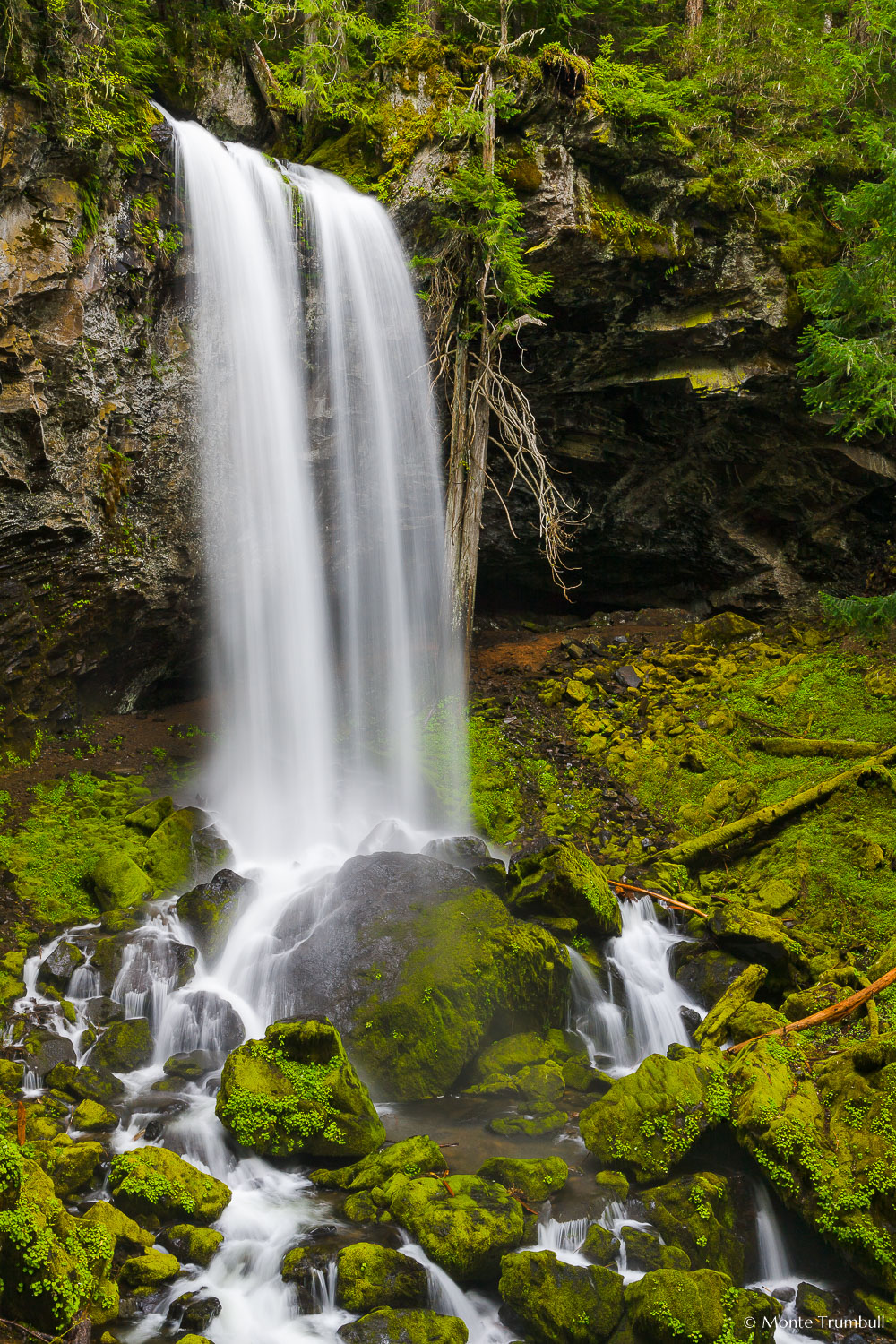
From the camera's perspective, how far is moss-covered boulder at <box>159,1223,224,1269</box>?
448cm

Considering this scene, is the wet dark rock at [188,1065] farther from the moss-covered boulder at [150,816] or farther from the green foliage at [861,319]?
the green foliage at [861,319]

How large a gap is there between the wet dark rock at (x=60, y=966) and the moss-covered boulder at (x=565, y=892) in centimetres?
410

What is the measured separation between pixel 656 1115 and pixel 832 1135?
109 centimetres

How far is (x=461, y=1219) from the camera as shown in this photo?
4.53 meters

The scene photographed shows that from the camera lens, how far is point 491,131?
1027cm

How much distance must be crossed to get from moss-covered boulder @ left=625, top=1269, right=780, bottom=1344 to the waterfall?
6206 millimetres

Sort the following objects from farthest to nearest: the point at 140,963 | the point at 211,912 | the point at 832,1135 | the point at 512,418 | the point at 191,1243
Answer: the point at 512,418 < the point at 211,912 < the point at 140,963 < the point at 832,1135 < the point at 191,1243

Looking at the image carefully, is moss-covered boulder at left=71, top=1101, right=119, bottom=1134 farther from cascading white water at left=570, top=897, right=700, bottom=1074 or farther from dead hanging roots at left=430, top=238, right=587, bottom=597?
dead hanging roots at left=430, top=238, right=587, bottom=597

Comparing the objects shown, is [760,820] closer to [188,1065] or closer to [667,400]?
[188,1065]

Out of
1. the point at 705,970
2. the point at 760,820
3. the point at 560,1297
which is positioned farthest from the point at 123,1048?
the point at 760,820

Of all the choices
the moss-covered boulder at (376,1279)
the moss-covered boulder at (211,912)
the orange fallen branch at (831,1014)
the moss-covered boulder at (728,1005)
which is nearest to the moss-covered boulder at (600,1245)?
the moss-covered boulder at (376,1279)

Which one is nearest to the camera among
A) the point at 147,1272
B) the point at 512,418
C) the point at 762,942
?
the point at 147,1272

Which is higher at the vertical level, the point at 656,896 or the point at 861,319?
the point at 861,319

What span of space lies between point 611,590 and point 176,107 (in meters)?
10.5
